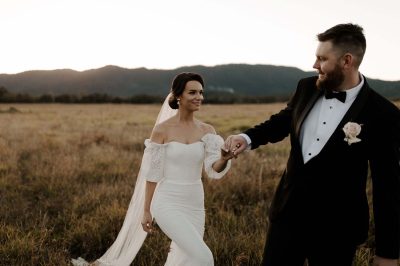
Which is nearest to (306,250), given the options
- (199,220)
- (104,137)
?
(199,220)

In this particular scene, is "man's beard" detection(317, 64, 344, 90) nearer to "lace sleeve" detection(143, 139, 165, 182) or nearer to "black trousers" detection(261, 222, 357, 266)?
"black trousers" detection(261, 222, 357, 266)

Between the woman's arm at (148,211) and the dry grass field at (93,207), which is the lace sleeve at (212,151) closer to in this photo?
Answer: the woman's arm at (148,211)

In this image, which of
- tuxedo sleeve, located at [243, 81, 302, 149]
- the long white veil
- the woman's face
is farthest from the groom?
the long white veil

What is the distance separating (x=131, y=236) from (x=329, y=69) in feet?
11.0

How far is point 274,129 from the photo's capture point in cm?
388

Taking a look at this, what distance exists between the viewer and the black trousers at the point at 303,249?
3.31 m

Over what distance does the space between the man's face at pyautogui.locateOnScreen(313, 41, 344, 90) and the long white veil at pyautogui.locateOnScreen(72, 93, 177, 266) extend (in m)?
2.38

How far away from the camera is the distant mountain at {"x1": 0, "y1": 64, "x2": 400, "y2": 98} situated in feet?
339

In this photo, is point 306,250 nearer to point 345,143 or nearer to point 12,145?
point 345,143

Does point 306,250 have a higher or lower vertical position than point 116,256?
higher

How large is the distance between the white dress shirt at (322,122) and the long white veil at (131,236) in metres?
2.28

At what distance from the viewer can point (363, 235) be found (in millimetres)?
3359

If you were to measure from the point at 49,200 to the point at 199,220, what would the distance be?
399cm

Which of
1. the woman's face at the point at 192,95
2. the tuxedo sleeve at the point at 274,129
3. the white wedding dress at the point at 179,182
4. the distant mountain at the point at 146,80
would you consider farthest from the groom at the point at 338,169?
the distant mountain at the point at 146,80
